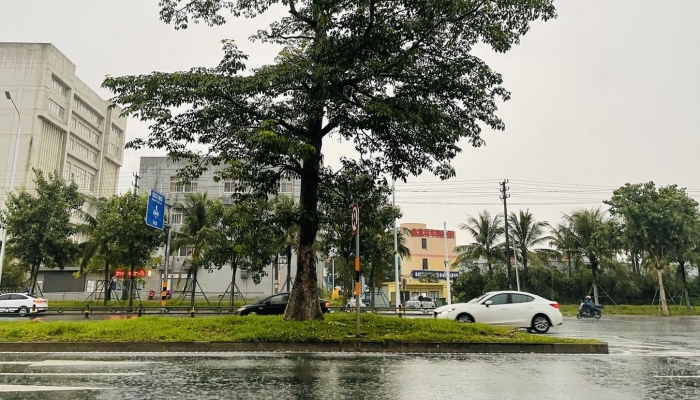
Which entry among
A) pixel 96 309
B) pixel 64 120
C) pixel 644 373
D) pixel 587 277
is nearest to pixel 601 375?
pixel 644 373

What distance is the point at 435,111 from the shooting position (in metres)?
Result: 11.6

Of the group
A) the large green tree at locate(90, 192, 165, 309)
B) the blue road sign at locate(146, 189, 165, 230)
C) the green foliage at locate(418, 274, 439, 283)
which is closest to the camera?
the blue road sign at locate(146, 189, 165, 230)

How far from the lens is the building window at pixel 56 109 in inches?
2344

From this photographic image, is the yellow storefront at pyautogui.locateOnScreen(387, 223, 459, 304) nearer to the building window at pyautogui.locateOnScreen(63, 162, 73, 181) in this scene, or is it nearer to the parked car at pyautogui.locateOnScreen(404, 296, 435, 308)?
the parked car at pyautogui.locateOnScreen(404, 296, 435, 308)

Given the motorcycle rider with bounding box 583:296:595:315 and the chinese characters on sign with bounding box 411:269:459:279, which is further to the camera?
the chinese characters on sign with bounding box 411:269:459:279

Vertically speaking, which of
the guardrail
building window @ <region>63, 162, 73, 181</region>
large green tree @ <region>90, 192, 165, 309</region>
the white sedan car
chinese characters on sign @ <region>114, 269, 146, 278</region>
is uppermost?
building window @ <region>63, 162, 73, 181</region>

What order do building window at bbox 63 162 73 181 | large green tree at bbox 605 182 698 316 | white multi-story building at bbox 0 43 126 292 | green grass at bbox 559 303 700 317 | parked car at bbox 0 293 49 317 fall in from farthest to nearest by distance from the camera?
building window at bbox 63 162 73 181
white multi-story building at bbox 0 43 126 292
green grass at bbox 559 303 700 317
large green tree at bbox 605 182 698 316
parked car at bbox 0 293 49 317

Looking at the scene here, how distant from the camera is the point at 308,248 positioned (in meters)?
13.4

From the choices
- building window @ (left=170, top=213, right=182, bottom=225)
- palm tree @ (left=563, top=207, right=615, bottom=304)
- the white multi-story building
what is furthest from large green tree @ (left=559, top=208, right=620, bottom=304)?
the white multi-story building

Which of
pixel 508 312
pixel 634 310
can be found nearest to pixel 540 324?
pixel 508 312

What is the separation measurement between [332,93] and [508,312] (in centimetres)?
918

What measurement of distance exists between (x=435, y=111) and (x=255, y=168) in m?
4.89

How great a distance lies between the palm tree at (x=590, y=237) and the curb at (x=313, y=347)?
2881 centimetres

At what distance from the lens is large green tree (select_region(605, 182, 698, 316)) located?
33.3 m
